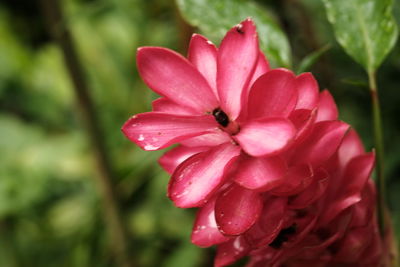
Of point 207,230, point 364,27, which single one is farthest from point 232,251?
point 364,27

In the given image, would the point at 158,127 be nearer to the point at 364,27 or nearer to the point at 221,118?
the point at 221,118

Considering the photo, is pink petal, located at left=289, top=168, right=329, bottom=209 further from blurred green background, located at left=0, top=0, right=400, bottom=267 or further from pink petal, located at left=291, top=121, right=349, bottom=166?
blurred green background, located at left=0, top=0, right=400, bottom=267

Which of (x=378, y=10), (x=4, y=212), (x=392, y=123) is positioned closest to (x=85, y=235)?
(x=4, y=212)

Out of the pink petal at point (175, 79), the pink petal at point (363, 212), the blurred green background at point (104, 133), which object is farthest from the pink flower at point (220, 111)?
the blurred green background at point (104, 133)

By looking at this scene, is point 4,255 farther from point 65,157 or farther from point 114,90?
point 114,90

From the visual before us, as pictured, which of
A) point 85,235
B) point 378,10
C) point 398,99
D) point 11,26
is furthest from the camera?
point 11,26

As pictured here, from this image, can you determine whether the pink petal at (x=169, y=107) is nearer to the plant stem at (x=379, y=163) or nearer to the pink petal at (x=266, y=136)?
the pink petal at (x=266, y=136)
